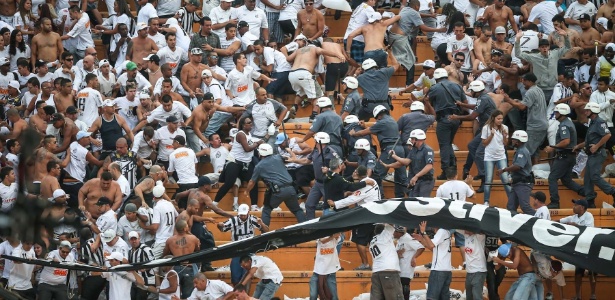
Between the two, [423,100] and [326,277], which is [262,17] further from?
[326,277]

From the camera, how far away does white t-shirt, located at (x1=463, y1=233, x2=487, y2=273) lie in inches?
619

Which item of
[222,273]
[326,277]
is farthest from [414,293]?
[222,273]

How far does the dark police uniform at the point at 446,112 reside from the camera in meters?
19.0

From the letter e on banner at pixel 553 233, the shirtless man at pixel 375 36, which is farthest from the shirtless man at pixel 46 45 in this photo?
the letter e on banner at pixel 553 233

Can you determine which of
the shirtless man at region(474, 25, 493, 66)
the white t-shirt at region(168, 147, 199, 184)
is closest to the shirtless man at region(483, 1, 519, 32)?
the shirtless man at region(474, 25, 493, 66)

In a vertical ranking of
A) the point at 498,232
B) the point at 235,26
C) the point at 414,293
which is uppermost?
the point at 498,232

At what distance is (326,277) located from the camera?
53.7 feet

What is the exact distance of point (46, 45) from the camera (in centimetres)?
2192

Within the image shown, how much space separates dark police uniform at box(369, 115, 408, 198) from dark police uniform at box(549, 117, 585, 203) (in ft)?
8.07

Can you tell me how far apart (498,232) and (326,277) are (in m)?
5.53

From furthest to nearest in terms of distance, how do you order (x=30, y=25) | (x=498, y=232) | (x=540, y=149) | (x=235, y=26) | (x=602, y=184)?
(x=30, y=25), (x=235, y=26), (x=540, y=149), (x=602, y=184), (x=498, y=232)

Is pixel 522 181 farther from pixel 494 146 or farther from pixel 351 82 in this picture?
pixel 351 82

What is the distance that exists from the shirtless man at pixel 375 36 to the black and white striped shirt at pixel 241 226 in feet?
16.3

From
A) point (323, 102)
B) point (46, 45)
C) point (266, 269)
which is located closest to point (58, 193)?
point (266, 269)
